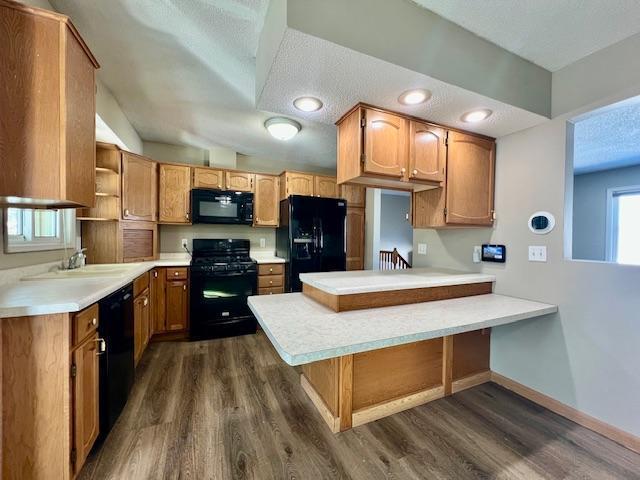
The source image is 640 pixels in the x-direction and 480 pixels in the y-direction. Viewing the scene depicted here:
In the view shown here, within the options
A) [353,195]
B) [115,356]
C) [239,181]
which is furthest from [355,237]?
[115,356]

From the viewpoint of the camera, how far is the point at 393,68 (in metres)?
1.33

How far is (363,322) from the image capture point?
1.41 meters

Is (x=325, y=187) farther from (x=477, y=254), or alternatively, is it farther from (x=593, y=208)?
(x=593, y=208)

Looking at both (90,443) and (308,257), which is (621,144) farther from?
(90,443)

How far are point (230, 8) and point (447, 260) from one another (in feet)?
8.45

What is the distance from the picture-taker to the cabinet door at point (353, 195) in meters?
4.09

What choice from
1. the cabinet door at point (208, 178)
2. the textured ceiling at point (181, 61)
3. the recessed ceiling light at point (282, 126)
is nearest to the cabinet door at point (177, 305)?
the cabinet door at point (208, 178)

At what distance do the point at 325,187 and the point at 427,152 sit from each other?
2.13 metres

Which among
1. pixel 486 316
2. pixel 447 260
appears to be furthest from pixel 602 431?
pixel 447 260

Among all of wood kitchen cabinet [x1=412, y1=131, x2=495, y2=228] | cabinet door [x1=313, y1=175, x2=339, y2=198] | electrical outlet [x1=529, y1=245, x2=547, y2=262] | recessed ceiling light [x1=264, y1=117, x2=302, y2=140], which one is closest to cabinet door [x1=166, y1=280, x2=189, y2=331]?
recessed ceiling light [x1=264, y1=117, x2=302, y2=140]

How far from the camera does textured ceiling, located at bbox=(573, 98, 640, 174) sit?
2.08 meters

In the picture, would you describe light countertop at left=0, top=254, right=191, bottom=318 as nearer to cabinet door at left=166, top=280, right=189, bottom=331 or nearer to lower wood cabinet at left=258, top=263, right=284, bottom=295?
cabinet door at left=166, top=280, right=189, bottom=331

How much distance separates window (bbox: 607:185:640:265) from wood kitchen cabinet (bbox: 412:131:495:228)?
10.4ft

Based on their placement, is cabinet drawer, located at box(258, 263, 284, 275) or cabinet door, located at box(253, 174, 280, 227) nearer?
cabinet drawer, located at box(258, 263, 284, 275)
